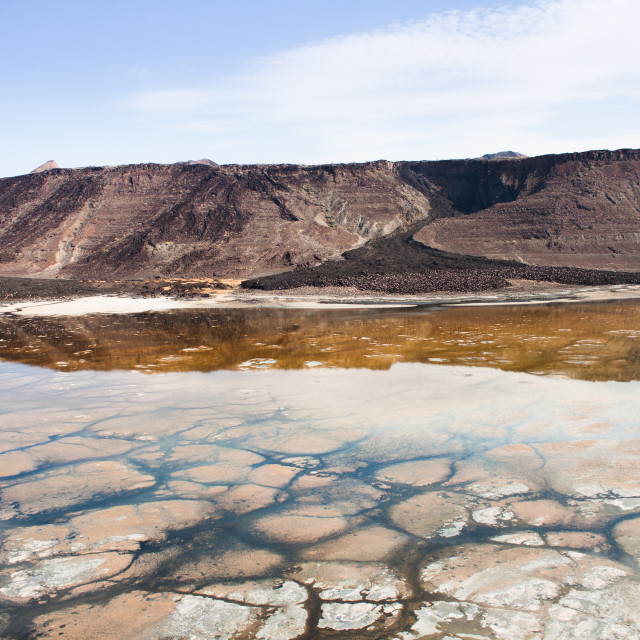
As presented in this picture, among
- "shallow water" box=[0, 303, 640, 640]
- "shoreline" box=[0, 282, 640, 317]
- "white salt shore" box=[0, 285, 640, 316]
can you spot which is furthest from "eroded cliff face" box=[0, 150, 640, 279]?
"shallow water" box=[0, 303, 640, 640]

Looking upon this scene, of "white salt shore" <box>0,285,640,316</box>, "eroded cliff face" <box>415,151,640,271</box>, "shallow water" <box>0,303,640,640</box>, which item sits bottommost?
"white salt shore" <box>0,285,640,316</box>

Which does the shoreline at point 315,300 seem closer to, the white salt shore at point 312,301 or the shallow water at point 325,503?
the white salt shore at point 312,301

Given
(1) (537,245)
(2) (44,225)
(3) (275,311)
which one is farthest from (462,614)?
(2) (44,225)

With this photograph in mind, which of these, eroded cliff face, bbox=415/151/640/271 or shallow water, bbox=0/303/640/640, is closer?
shallow water, bbox=0/303/640/640

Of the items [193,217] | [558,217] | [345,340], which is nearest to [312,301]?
[345,340]

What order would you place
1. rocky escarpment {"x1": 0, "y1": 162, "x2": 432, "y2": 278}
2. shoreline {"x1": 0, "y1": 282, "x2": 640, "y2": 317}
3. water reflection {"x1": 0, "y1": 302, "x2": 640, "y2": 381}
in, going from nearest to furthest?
water reflection {"x1": 0, "y1": 302, "x2": 640, "y2": 381}
shoreline {"x1": 0, "y1": 282, "x2": 640, "y2": 317}
rocky escarpment {"x1": 0, "y1": 162, "x2": 432, "y2": 278}

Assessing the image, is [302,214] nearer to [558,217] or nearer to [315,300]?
[558,217]

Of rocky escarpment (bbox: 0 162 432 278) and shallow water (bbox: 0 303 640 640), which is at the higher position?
rocky escarpment (bbox: 0 162 432 278)

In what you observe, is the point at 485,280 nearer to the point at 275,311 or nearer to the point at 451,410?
the point at 275,311

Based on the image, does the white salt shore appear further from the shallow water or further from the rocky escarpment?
the shallow water
